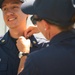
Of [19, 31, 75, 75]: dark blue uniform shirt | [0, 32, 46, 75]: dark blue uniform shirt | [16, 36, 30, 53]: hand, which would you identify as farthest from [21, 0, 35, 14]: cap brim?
[0, 32, 46, 75]: dark blue uniform shirt

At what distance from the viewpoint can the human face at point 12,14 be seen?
1.93 meters

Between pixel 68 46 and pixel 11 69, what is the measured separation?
77 cm

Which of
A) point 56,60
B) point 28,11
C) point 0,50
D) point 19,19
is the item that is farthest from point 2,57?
point 56,60

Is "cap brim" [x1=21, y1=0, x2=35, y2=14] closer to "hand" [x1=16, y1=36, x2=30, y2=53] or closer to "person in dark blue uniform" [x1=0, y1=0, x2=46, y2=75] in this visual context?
"hand" [x1=16, y1=36, x2=30, y2=53]

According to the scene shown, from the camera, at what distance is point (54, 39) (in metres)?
1.25

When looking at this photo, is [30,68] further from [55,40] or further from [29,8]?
[29,8]

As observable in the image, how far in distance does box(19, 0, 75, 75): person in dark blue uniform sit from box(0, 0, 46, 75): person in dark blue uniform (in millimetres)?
619

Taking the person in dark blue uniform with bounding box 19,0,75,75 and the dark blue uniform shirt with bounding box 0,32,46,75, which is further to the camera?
the dark blue uniform shirt with bounding box 0,32,46,75

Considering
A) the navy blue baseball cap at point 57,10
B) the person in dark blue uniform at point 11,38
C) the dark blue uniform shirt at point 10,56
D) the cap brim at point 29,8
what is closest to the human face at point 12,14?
the person in dark blue uniform at point 11,38

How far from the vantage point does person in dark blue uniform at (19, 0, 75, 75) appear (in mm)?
1188

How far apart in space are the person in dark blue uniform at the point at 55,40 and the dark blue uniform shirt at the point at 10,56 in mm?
609

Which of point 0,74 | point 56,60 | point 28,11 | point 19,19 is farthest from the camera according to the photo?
point 19,19

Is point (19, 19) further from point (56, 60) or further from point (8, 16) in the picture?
point (56, 60)

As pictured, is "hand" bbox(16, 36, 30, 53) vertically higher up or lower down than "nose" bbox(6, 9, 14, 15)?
lower down
